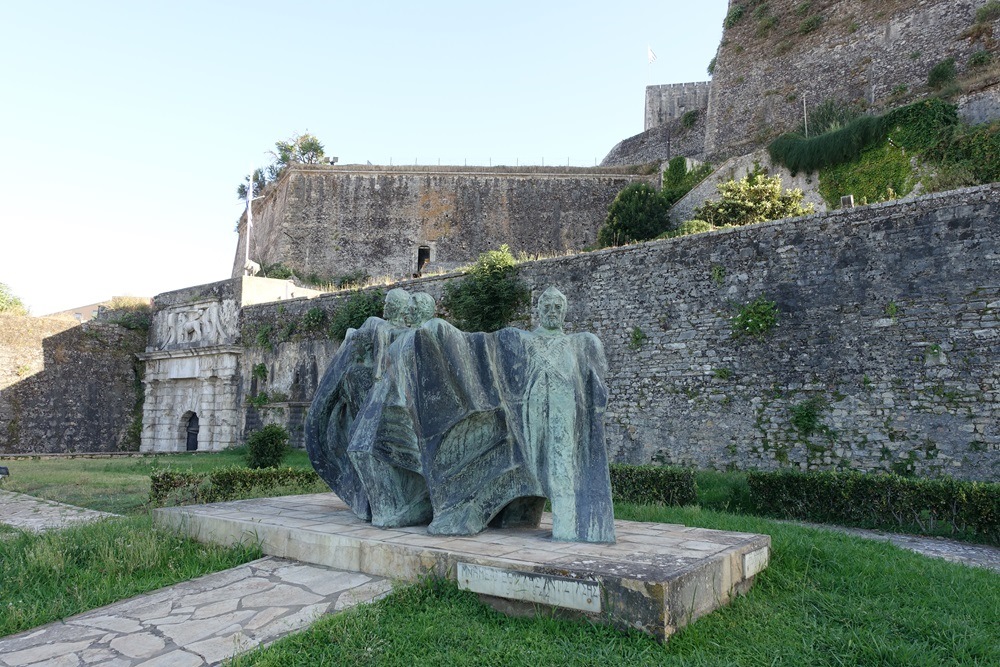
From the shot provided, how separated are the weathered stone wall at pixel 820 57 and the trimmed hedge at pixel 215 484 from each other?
68.2 feet

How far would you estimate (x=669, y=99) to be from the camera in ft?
138

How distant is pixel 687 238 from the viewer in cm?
1440

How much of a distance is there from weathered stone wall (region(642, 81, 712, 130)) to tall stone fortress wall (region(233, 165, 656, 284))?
12.5m

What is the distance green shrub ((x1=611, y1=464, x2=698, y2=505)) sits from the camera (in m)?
9.77

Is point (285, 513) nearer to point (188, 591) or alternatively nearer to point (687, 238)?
point (188, 591)

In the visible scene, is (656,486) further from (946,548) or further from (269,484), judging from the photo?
(269,484)

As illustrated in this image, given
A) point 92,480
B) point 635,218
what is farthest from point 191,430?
point 635,218

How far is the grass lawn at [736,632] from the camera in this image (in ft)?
11.5

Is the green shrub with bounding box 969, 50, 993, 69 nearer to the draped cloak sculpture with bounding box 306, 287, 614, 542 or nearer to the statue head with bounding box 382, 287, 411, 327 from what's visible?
the draped cloak sculpture with bounding box 306, 287, 614, 542

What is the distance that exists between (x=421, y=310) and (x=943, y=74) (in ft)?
70.5

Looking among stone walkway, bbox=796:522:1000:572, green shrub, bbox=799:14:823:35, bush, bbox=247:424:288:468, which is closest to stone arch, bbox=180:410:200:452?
bush, bbox=247:424:288:468

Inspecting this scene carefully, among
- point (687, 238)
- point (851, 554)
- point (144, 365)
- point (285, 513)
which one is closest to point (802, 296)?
point (687, 238)

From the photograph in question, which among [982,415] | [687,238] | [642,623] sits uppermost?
[687,238]

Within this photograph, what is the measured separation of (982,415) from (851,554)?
23.3 feet
